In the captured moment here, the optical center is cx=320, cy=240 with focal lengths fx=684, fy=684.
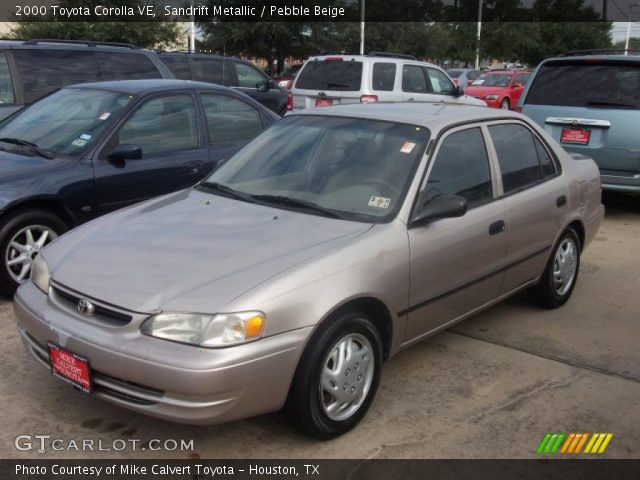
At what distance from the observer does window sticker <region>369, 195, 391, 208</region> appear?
369 cm

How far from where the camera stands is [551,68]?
8422mm

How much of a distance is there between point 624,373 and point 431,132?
188cm

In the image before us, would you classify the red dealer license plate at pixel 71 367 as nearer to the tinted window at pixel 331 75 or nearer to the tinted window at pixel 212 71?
the tinted window at pixel 331 75

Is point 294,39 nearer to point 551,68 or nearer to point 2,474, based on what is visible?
point 551,68

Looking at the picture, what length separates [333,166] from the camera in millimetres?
4000

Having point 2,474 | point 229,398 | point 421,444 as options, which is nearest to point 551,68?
point 421,444

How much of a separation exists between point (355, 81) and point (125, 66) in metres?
4.39

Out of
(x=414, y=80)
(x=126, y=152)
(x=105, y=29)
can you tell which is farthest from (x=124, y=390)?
(x=105, y=29)

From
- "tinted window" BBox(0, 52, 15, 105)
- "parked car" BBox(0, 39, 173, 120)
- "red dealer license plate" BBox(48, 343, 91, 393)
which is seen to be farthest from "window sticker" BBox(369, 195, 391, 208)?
"tinted window" BBox(0, 52, 15, 105)

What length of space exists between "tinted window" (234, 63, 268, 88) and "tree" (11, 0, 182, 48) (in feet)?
42.2

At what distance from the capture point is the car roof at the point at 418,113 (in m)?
4.12

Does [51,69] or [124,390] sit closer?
[124,390]

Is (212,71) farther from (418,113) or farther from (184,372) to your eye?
(184,372)

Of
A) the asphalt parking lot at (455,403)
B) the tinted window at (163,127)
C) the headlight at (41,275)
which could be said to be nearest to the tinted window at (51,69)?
the tinted window at (163,127)
